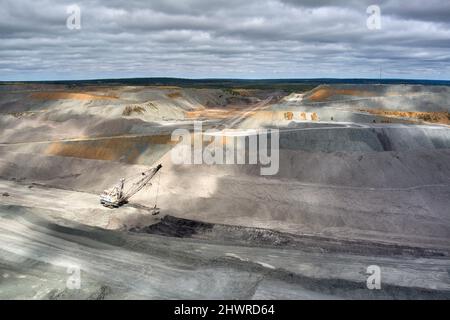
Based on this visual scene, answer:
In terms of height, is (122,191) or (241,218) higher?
(122,191)

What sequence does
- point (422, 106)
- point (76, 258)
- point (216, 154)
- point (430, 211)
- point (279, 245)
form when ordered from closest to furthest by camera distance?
point (76, 258), point (279, 245), point (430, 211), point (216, 154), point (422, 106)

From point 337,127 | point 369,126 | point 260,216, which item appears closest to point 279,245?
point 260,216

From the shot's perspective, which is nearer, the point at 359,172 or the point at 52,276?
the point at 52,276

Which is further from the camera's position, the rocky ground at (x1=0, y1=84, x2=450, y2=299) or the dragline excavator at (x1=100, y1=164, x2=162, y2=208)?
the dragline excavator at (x1=100, y1=164, x2=162, y2=208)

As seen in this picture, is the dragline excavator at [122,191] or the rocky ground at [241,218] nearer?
the rocky ground at [241,218]

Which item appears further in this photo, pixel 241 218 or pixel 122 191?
pixel 122 191
